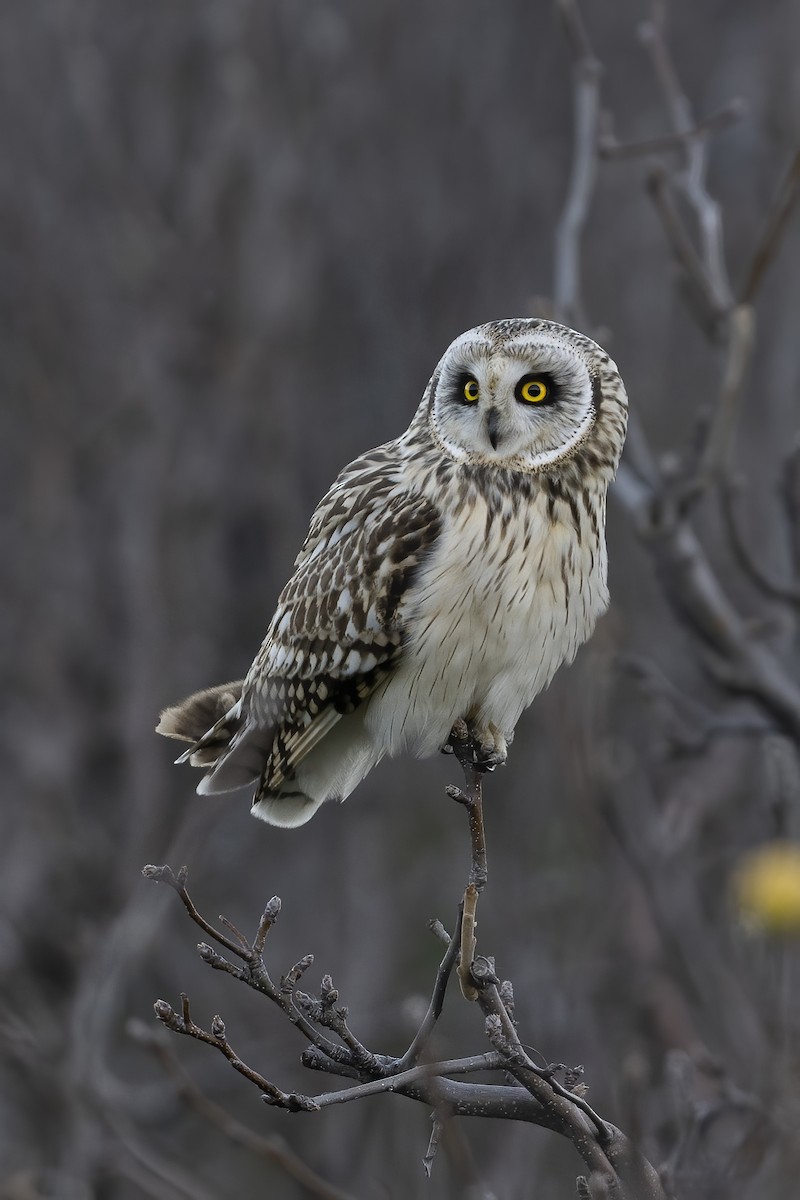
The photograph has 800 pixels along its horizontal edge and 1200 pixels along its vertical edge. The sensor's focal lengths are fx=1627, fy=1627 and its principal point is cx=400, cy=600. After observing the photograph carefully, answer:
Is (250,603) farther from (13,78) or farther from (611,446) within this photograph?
(611,446)

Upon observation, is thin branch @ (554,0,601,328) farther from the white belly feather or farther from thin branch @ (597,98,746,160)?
the white belly feather

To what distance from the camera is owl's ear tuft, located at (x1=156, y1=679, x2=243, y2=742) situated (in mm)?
3666

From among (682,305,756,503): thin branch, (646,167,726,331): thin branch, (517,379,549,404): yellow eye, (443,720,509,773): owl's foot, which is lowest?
(443,720,509,773): owl's foot

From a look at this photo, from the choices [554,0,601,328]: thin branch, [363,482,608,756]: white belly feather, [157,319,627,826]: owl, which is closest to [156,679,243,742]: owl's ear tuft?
[157,319,627,826]: owl

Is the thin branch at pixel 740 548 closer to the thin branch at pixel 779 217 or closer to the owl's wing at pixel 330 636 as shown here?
the thin branch at pixel 779 217

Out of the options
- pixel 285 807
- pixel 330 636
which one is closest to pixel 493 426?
pixel 330 636

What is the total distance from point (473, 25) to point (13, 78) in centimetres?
271

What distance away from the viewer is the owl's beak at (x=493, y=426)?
132 inches

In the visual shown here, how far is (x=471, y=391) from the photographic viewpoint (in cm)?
338

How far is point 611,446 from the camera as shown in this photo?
3615 millimetres

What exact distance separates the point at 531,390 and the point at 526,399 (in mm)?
22

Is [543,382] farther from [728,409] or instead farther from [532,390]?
→ [728,409]

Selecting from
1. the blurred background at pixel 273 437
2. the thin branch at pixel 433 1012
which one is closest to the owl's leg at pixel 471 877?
the thin branch at pixel 433 1012

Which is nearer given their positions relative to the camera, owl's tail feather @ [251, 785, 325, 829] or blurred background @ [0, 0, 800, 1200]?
owl's tail feather @ [251, 785, 325, 829]
